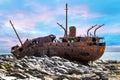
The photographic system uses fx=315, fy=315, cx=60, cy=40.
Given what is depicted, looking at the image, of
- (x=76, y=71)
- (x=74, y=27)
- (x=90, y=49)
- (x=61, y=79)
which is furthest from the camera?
(x=74, y=27)

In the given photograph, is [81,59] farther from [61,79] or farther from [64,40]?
[61,79]

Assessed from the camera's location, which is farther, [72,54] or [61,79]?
[72,54]

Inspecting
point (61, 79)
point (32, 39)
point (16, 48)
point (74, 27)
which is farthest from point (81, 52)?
point (61, 79)

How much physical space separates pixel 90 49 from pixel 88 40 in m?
1.93

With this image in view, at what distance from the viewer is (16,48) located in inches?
2744

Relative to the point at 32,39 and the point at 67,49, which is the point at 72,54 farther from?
the point at 32,39

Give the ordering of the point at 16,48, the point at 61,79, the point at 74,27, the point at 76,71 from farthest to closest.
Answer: the point at 16,48 < the point at 74,27 < the point at 76,71 < the point at 61,79

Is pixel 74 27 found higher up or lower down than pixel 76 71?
higher up

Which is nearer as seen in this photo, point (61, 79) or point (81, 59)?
point (61, 79)

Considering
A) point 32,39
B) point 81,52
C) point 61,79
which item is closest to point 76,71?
point 61,79

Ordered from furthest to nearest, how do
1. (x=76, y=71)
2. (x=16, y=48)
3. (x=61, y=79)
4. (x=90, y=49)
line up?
(x=16, y=48) → (x=90, y=49) → (x=76, y=71) → (x=61, y=79)

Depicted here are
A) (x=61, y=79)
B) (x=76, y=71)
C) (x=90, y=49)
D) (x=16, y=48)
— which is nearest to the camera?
(x=61, y=79)

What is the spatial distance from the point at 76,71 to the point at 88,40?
20.1 metres

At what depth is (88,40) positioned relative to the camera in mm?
59750
